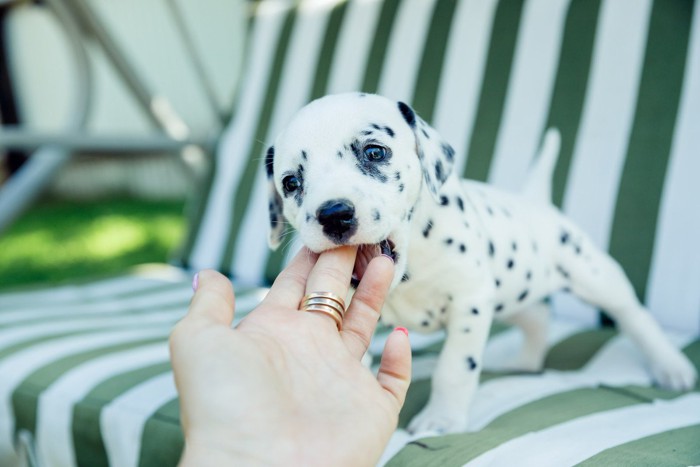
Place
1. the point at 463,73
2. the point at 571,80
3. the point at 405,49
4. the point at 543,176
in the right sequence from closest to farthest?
the point at 543,176 → the point at 571,80 → the point at 463,73 → the point at 405,49

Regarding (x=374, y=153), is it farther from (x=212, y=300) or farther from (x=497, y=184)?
(x=497, y=184)

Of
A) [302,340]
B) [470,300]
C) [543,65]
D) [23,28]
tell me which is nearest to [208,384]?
[302,340]

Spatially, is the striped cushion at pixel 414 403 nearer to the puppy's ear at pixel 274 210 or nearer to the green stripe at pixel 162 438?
the green stripe at pixel 162 438

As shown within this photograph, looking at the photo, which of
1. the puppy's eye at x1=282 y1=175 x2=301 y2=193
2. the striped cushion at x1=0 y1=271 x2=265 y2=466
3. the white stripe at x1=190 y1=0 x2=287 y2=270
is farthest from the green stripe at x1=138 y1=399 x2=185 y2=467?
the white stripe at x1=190 y1=0 x2=287 y2=270

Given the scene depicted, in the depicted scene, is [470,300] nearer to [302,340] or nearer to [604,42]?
[302,340]

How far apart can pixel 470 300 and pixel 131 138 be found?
2.66 metres

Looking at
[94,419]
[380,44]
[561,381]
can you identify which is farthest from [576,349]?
[380,44]

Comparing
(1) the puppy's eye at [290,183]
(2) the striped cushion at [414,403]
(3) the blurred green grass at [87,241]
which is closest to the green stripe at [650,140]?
(2) the striped cushion at [414,403]

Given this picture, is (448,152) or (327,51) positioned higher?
(327,51)

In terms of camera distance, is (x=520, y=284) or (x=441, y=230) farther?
(x=520, y=284)

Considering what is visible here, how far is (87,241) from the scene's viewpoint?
6191 mm

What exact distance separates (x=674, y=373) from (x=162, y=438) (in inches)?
58.4

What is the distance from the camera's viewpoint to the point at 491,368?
2.20 metres

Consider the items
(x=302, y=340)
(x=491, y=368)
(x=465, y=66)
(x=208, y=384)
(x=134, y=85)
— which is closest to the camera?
(x=208, y=384)
